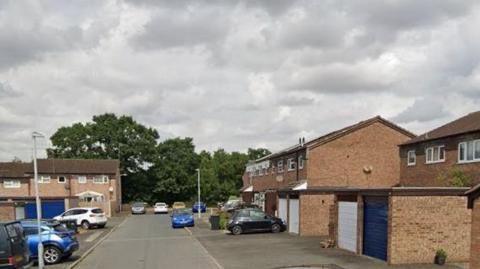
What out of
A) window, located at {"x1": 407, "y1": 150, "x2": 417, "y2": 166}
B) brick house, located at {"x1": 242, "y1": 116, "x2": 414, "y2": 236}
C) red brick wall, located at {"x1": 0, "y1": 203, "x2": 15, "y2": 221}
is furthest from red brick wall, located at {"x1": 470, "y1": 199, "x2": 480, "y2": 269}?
red brick wall, located at {"x1": 0, "y1": 203, "x2": 15, "y2": 221}

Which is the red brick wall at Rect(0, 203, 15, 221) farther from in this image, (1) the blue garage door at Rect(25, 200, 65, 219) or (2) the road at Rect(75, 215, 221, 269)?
(1) the blue garage door at Rect(25, 200, 65, 219)

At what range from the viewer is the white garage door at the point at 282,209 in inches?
1455

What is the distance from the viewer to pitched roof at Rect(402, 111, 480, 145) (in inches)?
1182

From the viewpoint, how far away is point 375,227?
21.4 meters

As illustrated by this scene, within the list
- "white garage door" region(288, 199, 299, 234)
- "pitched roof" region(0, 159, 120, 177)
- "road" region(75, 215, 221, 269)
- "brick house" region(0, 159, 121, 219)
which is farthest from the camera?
"pitched roof" region(0, 159, 120, 177)

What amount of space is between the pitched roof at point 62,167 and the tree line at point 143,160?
13448mm

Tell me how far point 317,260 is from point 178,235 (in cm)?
1760

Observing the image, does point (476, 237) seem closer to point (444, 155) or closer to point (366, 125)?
point (444, 155)

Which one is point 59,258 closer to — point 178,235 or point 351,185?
point 178,235

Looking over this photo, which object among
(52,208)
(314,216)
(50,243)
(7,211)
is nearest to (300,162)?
(314,216)

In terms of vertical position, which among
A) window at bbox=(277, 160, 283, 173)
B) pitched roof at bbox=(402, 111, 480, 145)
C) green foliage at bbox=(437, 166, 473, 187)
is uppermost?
pitched roof at bbox=(402, 111, 480, 145)

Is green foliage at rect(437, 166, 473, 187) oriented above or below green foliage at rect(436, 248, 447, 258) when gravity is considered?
above

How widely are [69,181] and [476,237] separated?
65.3 meters

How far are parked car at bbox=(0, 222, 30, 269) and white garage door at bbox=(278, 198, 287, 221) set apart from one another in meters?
22.7
